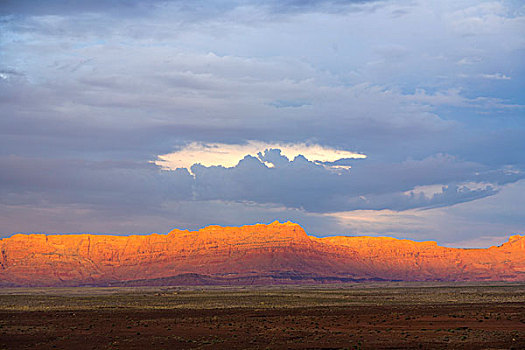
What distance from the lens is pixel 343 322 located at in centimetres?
4975

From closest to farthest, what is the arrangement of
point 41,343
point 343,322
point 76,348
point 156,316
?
point 76,348
point 41,343
point 343,322
point 156,316

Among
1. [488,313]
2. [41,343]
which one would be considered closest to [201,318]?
[41,343]

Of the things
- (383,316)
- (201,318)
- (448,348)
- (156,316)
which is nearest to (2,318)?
(156,316)

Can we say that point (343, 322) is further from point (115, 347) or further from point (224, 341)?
point (115, 347)

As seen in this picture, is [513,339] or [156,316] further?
[156,316]

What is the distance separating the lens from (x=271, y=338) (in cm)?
4050

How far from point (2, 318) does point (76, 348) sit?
990 inches

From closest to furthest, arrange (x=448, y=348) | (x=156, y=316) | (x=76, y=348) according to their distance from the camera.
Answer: (x=448, y=348) < (x=76, y=348) < (x=156, y=316)

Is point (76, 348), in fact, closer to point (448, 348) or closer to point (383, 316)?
point (448, 348)

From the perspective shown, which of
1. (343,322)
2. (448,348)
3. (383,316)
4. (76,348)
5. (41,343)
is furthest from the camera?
(383,316)

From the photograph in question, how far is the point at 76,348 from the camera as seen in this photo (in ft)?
124

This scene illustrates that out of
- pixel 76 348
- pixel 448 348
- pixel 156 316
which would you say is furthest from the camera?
pixel 156 316

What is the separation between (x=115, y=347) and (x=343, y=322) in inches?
774

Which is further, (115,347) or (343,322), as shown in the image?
(343,322)
